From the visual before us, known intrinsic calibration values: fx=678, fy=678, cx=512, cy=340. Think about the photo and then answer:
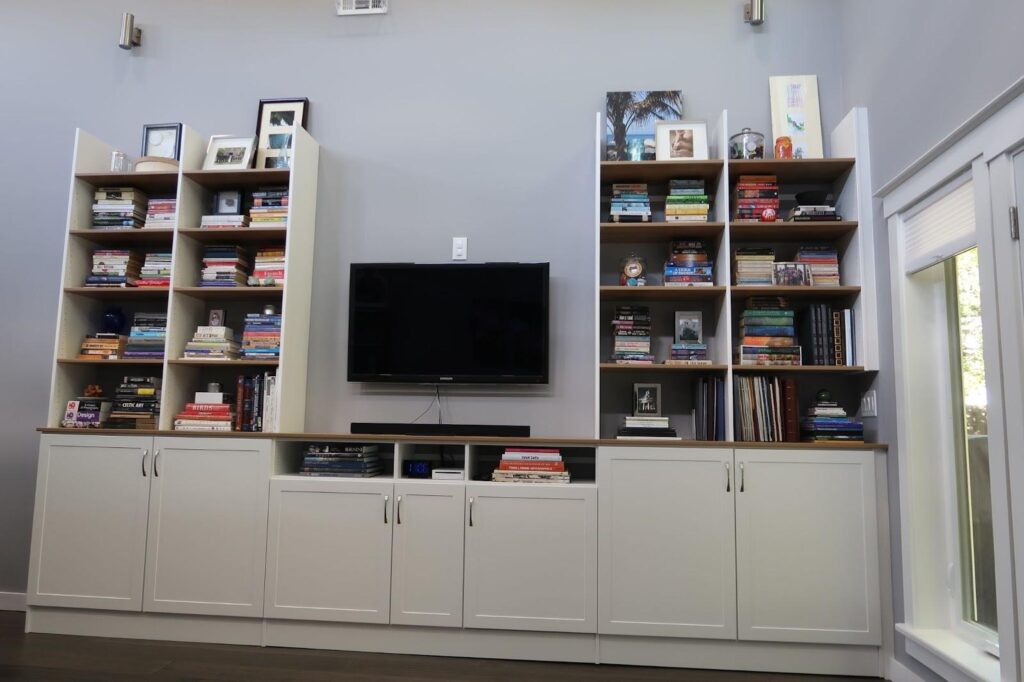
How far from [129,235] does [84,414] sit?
93 centimetres

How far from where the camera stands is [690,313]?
3.29 meters

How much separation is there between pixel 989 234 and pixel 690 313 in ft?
4.44

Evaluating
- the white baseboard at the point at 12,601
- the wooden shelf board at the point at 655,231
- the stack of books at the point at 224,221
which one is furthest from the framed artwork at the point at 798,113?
the white baseboard at the point at 12,601

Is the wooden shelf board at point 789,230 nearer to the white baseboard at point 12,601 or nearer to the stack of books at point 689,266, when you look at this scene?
the stack of books at point 689,266

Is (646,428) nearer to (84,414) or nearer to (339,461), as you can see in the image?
(339,461)

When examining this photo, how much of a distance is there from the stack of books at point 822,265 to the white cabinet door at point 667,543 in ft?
3.12

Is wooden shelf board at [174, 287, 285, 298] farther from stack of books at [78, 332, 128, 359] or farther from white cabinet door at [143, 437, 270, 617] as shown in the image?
white cabinet door at [143, 437, 270, 617]

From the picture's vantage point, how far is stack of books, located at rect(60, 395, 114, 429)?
332 centimetres

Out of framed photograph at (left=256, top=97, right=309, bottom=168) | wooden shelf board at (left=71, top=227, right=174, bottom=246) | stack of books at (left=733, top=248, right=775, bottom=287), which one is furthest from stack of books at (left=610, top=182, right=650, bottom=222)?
wooden shelf board at (left=71, top=227, right=174, bottom=246)

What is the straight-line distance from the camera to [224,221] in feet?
11.3

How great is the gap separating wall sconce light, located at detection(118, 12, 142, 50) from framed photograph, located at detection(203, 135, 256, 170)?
870 millimetres

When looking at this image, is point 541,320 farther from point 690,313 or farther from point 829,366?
point 829,366

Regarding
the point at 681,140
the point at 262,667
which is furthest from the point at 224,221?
the point at 681,140

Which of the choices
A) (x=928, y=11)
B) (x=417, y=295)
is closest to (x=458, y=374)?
(x=417, y=295)
